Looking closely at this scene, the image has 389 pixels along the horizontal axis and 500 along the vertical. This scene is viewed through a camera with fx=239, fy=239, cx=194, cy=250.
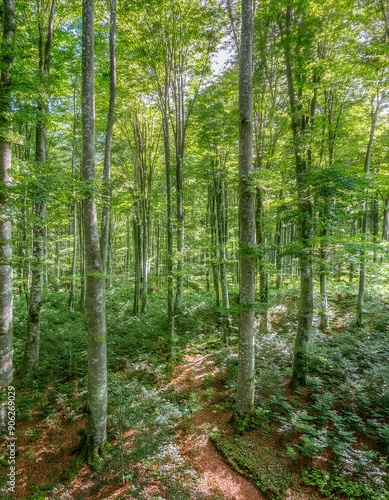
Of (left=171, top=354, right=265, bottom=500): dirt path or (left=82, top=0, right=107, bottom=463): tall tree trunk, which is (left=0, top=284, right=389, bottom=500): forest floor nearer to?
(left=171, top=354, right=265, bottom=500): dirt path

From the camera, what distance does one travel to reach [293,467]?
4.63m

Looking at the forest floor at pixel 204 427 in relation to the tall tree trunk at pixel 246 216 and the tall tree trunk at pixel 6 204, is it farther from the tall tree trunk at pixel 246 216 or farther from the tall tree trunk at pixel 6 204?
the tall tree trunk at pixel 6 204

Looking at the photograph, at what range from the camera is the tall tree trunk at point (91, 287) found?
A: 15.2ft

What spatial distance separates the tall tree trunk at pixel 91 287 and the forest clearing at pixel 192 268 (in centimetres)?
3

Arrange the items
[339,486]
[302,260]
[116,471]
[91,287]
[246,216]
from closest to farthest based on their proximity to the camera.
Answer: [339,486], [116,471], [91,287], [246,216], [302,260]

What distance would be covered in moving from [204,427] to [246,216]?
5045 mm

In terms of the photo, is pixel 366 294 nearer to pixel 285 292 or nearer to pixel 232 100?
pixel 285 292

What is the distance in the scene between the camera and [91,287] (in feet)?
15.3

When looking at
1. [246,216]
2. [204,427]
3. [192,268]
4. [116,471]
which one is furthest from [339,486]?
[192,268]

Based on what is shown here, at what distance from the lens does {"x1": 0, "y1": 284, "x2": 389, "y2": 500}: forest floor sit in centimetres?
423

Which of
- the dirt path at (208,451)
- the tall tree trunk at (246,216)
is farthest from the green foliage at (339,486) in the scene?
the tall tree trunk at (246,216)

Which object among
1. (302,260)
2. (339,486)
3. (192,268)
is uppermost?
(302,260)

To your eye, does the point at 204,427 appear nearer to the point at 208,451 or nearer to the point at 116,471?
the point at 208,451

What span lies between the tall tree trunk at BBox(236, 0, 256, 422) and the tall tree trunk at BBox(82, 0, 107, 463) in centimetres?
301
